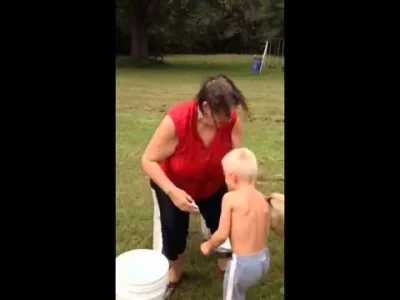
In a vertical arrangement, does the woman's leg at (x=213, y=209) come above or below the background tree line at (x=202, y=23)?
below

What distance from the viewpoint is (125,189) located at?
241 cm

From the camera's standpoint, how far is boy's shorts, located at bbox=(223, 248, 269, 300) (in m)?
1.71

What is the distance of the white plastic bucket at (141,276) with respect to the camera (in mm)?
1773

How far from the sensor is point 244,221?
166 cm

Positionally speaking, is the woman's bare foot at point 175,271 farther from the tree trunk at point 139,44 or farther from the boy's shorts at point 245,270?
the tree trunk at point 139,44

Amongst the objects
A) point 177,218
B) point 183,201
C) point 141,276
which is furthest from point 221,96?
point 141,276

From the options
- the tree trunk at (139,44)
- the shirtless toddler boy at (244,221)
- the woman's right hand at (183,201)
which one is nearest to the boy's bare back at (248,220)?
the shirtless toddler boy at (244,221)

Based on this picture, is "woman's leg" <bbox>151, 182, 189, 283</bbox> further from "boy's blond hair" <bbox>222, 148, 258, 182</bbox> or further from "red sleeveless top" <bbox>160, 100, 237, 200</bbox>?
"boy's blond hair" <bbox>222, 148, 258, 182</bbox>

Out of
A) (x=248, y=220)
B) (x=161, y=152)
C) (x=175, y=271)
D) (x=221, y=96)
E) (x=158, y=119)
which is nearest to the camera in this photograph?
(x=248, y=220)

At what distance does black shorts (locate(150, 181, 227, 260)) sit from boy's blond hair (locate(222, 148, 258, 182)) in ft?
1.16

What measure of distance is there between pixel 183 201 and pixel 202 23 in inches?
25.3

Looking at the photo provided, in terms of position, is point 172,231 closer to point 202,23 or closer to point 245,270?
point 245,270
